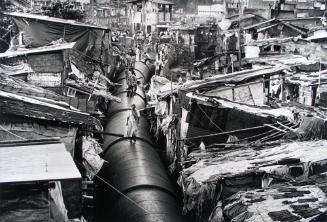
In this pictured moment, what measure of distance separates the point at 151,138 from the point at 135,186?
935cm

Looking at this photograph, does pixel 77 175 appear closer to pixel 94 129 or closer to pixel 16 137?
pixel 16 137

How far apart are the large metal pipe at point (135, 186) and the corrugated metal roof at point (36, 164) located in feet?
16.1

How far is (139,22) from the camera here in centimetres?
7800

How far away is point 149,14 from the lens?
76.2 meters

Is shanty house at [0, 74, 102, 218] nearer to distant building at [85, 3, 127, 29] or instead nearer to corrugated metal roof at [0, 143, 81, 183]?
corrugated metal roof at [0, 143, 81, 183]

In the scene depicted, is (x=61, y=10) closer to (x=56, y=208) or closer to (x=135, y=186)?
(x=135, y=186)

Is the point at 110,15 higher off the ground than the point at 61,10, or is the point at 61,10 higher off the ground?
the point at 110,15

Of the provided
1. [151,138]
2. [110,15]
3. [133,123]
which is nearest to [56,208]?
[133,123]

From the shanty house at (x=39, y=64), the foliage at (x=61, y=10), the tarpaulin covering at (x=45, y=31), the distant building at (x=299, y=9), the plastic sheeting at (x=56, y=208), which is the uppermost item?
the distant building at (x=299, y=9)

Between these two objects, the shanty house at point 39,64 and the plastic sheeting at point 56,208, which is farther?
the shanty house at point 39,64

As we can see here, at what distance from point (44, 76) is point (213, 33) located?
3589cm

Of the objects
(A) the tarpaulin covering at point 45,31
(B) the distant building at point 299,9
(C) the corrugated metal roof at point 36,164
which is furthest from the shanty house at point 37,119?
(B) the distant building at point 299,9

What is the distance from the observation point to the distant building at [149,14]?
75812mm

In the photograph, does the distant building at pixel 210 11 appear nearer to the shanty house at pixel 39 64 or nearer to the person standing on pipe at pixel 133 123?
the person standing on pipe at pixel 133 123
